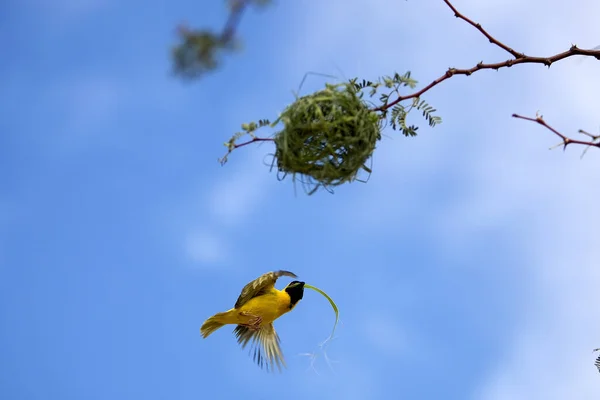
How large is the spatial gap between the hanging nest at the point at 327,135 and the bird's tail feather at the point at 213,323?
849mm

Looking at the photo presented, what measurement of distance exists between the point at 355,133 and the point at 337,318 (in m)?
0.83

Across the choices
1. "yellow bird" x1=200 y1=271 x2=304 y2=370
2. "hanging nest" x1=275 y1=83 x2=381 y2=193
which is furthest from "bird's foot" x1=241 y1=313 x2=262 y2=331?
"hanging nest" x1=275 y1=83 x2=381 y2=193

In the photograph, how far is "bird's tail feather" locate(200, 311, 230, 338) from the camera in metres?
2.79

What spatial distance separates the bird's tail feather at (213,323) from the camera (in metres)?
2.79

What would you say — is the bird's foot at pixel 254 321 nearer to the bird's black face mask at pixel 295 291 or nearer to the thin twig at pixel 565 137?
the bird's black face mask at pixel 295 291

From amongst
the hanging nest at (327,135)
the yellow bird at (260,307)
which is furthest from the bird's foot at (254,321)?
the hanging nest at (327,135)

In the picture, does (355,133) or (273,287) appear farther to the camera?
(273,287)

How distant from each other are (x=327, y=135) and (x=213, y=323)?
43.1 inches

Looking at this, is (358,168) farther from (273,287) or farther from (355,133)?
(273,287)

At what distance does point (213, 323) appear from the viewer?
2.85m

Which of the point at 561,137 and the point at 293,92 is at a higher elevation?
the point at 293,92

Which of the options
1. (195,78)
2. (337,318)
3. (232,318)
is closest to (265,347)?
(232,318)

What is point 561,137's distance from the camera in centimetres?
161

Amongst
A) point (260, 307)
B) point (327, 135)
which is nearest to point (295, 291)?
point (260, 307)
